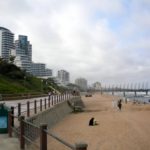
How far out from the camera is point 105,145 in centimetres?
2314

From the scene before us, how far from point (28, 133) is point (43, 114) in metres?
12.2

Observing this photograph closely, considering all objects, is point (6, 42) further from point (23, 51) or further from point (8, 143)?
point (8, 143)

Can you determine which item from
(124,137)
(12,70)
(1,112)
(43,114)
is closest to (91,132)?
(124,137)

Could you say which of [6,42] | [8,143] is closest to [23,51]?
[6,42]

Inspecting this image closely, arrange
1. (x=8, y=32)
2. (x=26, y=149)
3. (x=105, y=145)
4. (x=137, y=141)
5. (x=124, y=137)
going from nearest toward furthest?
(x=26, y=149)
(x=105, y=145)
(x=137, y=141)
(x=124, y=137)
(x=8, y=32)

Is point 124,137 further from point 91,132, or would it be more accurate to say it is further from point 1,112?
point 1,112

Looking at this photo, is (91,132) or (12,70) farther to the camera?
(12,70)

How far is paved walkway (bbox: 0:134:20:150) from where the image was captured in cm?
1199

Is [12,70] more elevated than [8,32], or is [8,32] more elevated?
[8,32]

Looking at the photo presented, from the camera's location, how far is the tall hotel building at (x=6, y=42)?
16462 cm

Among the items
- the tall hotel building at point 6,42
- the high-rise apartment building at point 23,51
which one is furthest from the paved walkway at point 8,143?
the high-rise apartment building at point 23,51

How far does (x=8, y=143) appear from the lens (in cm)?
1276

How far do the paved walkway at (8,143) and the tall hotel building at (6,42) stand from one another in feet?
499

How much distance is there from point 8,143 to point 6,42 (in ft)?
511
